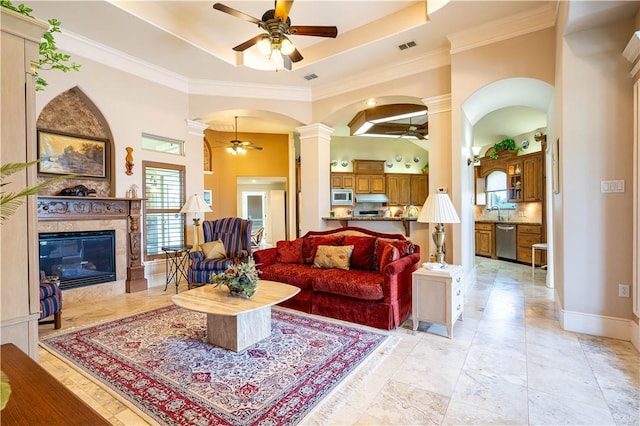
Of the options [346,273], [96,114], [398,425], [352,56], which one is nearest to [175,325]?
[346,273]

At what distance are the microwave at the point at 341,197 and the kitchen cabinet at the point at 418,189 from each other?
2.10 m

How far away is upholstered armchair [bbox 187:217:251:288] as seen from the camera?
180 inches

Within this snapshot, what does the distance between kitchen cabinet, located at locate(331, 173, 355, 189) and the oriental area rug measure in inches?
244

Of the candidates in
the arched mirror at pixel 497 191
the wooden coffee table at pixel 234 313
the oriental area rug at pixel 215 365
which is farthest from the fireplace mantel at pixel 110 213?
the arched mirror at pixel 497 191

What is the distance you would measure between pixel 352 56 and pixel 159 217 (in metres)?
4.12

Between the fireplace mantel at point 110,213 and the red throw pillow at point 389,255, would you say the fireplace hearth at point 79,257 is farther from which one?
the red throw pillow at point 389,255

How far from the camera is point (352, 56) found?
474cm

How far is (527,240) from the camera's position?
6707 millimetres

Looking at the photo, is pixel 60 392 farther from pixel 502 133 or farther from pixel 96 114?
pixel 502 133

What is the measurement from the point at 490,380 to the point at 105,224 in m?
5.03

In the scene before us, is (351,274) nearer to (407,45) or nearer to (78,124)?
(407,45)

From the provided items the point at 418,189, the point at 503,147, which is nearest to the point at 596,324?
the point at 503,147

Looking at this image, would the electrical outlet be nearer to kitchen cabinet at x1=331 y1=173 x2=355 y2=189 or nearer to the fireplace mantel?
the fireplace mantel

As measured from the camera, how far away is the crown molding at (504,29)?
11.8 feet
